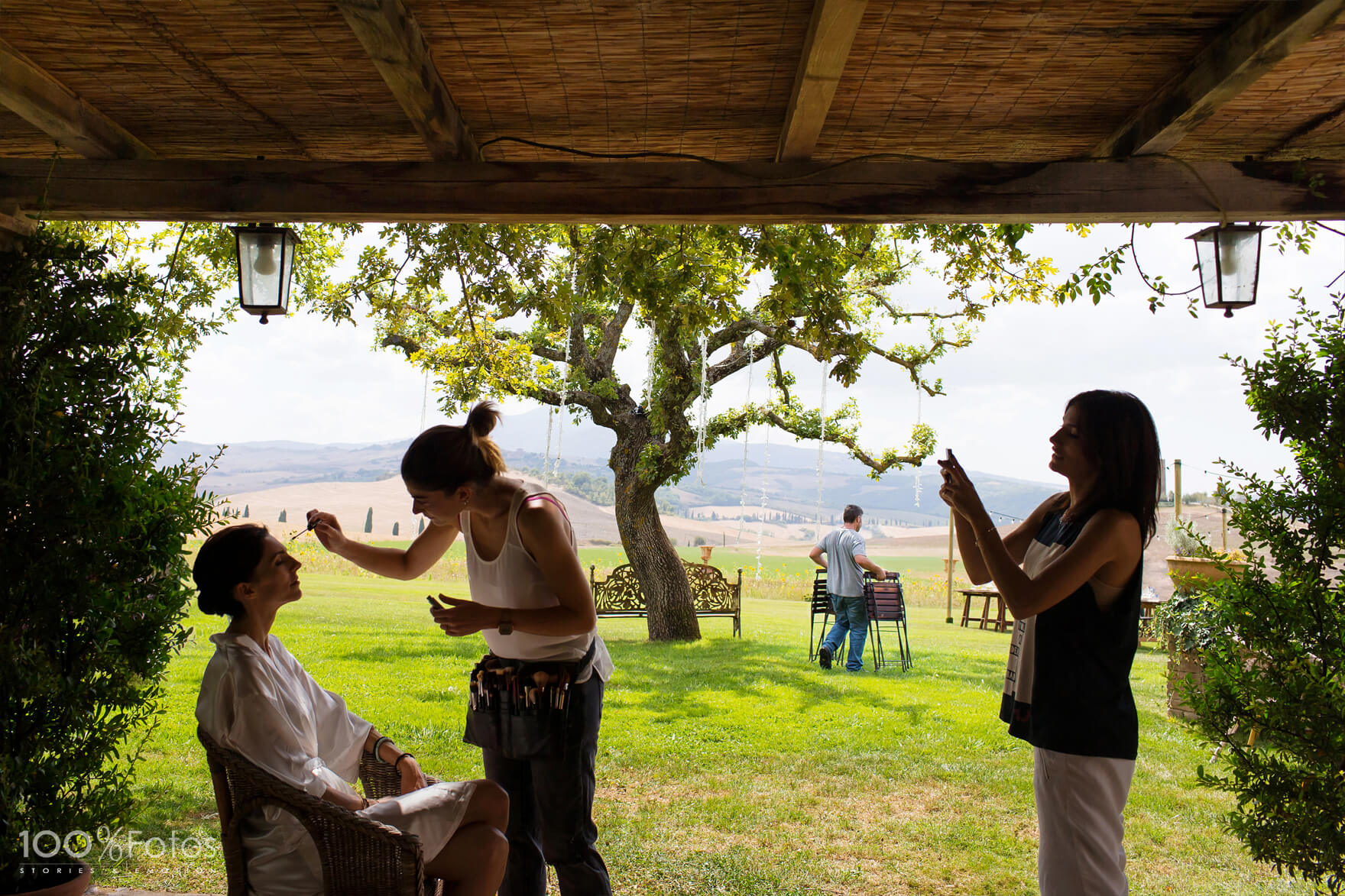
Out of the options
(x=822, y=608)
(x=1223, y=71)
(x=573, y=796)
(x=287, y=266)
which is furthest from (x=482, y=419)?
(x=822, y=608)

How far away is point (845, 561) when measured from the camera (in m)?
8.57

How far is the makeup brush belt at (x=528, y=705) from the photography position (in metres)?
2.16

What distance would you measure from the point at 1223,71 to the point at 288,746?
2.76 metres

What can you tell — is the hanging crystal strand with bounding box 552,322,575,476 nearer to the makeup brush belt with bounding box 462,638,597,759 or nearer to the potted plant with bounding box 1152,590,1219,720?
the potted plant with bounding box 1152,590,1219,720

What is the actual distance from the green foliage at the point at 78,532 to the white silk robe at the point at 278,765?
2.17 ft

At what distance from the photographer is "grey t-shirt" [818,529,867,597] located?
8547 millimetres

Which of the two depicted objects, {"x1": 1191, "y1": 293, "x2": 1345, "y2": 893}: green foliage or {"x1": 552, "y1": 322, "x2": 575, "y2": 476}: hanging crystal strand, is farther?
{"x1": 552, "y1": 322, "x2": 575, "y2": 476}: hanging crystal strand

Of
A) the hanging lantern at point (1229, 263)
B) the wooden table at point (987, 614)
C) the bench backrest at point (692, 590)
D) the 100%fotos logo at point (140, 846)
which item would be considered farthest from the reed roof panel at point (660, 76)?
the wooden table at point (987, 614)

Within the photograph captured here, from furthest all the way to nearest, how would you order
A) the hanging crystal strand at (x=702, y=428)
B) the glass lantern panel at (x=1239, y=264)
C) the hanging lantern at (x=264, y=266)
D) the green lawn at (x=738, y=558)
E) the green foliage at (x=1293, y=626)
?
the green lawn at (x=738, y=558)
the hanging crystal strand at (x=702, y=428)
the hanging lantern at (x=264, y=266)
the glass lantern panel at (x=1239, y=264)
the green foliage at (x=1293, y=626)

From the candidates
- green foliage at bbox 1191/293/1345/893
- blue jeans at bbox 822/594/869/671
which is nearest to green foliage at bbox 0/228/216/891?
green foliage at bbox 1191/293/1345/893

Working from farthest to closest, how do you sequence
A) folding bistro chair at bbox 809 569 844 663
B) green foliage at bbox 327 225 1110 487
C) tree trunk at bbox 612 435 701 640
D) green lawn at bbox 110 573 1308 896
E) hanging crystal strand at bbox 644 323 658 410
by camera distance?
1. tree trunk at bbox 612 435 701 640
2. hanging crystal strand at bbox 644 323 658 410
3. folding bistro chair at bbox 809 569 844 663
4. green foliage at bbox 327 225 1110 487
5. green lawn at bbox 110 573 1308 896

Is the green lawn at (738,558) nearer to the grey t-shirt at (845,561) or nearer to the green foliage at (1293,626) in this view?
the grey t-shirt at (845,561)

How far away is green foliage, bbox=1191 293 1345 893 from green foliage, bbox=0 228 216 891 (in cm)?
320

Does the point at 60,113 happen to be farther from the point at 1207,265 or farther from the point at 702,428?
the point at 702,428
